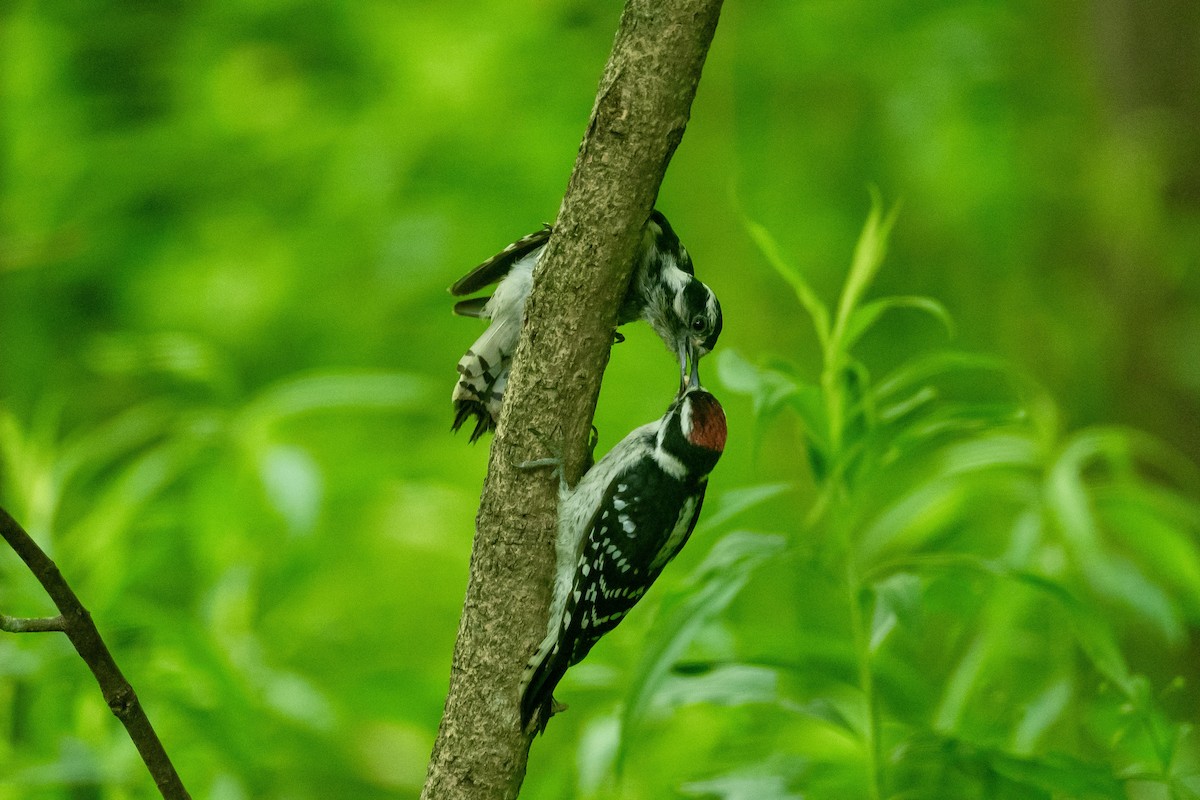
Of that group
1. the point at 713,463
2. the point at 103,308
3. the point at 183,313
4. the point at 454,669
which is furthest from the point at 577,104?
the point at 454,669

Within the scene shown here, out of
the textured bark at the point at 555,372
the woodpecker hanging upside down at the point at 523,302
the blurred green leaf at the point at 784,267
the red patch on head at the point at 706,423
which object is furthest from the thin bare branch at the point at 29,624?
the red patch on head at the point at 706,423

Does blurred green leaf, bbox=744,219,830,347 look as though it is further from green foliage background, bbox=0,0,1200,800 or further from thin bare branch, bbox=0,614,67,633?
thin bare branch, bbox=0,614,67,633

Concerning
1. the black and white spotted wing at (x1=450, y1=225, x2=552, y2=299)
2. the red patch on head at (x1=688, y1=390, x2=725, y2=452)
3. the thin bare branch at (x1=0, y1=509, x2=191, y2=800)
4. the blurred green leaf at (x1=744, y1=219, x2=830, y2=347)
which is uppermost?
the black and white spotted wing at (x1=450, y1=225, x2=552, y2=299)

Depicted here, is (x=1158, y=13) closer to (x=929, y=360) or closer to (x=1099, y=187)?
(x=1099, y=187)

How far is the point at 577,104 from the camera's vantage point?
4863 mm

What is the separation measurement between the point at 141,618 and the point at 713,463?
1.29 metres

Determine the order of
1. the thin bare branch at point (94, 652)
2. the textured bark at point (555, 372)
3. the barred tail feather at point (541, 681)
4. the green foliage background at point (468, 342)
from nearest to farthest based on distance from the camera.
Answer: the thin bare branch at point (94, 652), the textured bark at point (555, 372), the barred tail feather at point (541, 681), the green foliage background at point (468, 342)

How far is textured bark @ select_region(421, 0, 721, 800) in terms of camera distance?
157 centimetres

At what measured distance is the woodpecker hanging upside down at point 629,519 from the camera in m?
2.05

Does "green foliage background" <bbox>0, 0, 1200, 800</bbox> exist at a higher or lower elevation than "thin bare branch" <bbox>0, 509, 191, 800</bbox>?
higher

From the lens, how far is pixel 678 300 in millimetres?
2355

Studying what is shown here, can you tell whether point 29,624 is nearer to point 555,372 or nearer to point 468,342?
point 555,372

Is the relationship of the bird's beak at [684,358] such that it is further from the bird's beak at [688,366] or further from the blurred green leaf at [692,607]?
the blurred green leaf at [692,607]

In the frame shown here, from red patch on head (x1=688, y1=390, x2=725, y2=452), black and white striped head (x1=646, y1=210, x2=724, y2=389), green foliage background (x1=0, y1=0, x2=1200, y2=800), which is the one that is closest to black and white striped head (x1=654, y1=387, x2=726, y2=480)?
red patch on head (x1=688, y1=390, x2=725, y2=452)
